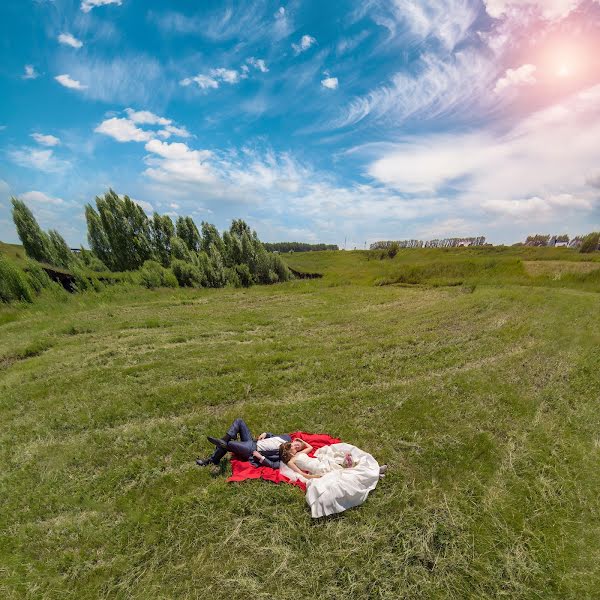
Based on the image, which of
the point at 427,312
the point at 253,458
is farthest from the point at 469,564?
the point at 427,312

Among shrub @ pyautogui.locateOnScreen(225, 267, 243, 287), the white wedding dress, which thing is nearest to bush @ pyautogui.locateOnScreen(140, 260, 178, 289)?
shrub @ pyautogui.locateOnScreen(225, 267, 243, 287)

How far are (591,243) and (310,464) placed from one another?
138 feet

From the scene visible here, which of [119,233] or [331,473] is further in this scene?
[119,233]

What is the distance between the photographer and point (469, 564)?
13.3 ft

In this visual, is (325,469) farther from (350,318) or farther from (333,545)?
(350,318)

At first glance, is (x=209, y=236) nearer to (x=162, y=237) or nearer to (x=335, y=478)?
(x=162, y=237)

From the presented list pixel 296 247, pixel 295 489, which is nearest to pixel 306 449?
pixel 295 489

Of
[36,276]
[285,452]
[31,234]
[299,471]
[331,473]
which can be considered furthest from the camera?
[31,234]

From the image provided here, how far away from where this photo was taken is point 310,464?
5.64 metres

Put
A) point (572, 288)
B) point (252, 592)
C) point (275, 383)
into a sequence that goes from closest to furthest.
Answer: point (252, 592)
point (275, 383)
point (572, 288)

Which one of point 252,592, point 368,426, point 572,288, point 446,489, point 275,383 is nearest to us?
point 252,592

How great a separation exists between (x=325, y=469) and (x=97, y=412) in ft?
20.0

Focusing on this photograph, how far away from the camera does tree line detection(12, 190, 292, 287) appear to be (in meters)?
31.0

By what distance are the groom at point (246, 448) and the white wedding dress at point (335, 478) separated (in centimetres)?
33
